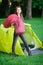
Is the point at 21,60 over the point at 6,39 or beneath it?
beneath

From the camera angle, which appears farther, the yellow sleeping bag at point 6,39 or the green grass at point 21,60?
the yellow sleeping bag at point 6,39

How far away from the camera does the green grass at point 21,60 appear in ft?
27.7

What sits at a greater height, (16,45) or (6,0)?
(16,45)

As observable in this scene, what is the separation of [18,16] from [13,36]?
0.63 metres

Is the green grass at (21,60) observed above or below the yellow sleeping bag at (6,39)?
below

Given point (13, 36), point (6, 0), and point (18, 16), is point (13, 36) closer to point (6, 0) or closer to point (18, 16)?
point (18, 16)

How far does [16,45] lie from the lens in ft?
31.3

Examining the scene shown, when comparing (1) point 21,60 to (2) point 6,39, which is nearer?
(1) point 21,60

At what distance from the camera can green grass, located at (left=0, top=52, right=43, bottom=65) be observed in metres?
8.43

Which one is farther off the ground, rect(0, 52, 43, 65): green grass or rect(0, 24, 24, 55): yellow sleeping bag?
rect(0, 24, 24, 55): yellow sleeping bag

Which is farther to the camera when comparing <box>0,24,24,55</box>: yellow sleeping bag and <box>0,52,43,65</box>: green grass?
<box>0,24,24,55</box>: yellow sleeping bag

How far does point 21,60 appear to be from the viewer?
28.6ft

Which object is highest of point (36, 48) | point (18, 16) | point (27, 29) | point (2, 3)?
point (18, 16)

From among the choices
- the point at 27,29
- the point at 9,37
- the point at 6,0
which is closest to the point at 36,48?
the point at 27,29
